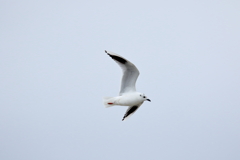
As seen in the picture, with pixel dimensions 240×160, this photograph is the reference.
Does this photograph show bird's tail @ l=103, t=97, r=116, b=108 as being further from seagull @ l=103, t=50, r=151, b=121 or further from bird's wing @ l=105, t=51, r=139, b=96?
bird's wing @ l=105, t=51, r=139, b=96

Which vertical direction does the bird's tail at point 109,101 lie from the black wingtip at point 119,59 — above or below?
below

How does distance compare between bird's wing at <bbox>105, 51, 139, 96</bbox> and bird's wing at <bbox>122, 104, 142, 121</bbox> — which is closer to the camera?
bird's wing at <bbox>105, 51, 139, 96</bbox>

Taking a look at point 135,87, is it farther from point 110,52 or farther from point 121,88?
point 110,52

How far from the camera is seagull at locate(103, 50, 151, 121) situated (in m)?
17.2

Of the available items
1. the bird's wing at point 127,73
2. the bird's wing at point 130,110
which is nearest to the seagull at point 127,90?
the bird's wing at point 127,73

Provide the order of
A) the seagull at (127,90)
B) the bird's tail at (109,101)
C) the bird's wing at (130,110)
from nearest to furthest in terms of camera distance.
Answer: the seagull at (127,90), the bird's tail at (109,101), the bird's wing at (130,110)

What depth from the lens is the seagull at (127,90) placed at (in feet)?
56.5

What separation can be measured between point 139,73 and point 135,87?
63 cm

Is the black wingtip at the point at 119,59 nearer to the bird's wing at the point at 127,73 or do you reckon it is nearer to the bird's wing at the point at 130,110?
the bird's wing at the point at 127,73

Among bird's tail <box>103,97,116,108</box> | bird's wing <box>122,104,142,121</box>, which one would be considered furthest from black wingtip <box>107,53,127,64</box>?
bird's wing <box>122,104,142,121</box>

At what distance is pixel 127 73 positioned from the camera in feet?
57.4

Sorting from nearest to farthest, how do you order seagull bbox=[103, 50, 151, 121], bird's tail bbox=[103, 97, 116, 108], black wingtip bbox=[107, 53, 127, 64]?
black wingtip bbox=[107, 53, 127, 64] < seagull bbox=[103, 50, 151, 121] < bird's tail bbox=[103, 97, 116, 108]

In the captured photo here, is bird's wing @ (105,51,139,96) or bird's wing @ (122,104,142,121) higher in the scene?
bird's wing @ (105,51,139,96)

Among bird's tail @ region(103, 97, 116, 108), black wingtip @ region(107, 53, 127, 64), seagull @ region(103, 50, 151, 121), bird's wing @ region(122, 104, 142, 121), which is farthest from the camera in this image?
bird's wing @ region(122, 104, 142, 121)
